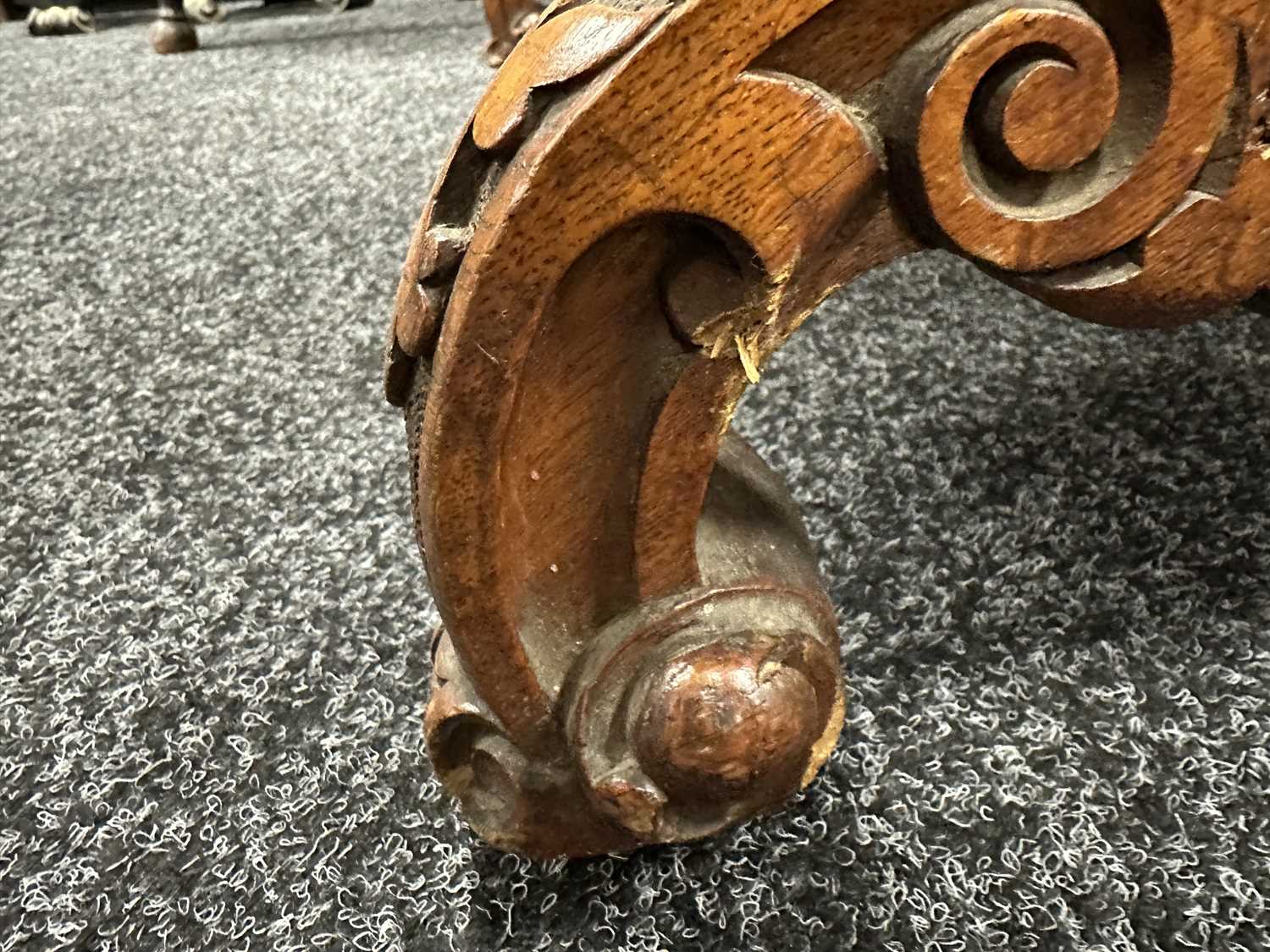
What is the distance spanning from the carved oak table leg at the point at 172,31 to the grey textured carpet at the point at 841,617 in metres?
1.01

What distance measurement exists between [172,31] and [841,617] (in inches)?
66.1

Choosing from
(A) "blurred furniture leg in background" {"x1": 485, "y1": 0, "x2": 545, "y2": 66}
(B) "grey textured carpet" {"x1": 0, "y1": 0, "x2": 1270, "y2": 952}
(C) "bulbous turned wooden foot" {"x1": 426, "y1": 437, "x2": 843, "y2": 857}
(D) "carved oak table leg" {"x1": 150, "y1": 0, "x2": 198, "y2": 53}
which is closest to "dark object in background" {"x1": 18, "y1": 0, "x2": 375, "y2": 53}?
(D) "carved oak table leg" {"x1": 150, "y1": 0, "x2": 198, "y2": 53}

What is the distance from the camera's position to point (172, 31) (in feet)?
A: 5.75

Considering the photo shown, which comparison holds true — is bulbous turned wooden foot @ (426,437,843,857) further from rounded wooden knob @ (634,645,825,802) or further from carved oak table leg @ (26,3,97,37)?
carved oak table leg @ (26,3,97,37)

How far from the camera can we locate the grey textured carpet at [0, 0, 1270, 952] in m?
0.40

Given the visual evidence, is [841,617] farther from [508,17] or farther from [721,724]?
[508,17]

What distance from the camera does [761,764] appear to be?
1.06ft

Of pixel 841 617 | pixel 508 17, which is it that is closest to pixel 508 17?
pixel 508 17

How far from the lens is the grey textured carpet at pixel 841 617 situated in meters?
0.40

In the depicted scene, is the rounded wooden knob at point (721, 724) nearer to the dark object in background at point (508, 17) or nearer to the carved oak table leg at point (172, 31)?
the dark object in background at point (508, 17)

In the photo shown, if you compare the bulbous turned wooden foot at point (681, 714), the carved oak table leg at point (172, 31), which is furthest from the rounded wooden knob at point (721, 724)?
the carved oak table leg at point (172, 31)

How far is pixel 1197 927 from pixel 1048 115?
0.28 meters

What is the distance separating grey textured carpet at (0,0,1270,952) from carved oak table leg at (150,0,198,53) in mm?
1013

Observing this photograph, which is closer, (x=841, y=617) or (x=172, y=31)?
(x=841, y=617)
